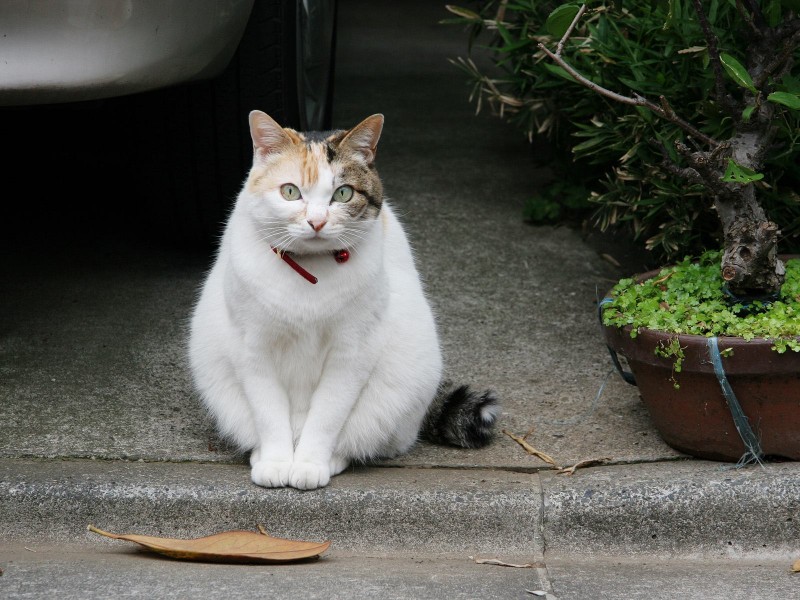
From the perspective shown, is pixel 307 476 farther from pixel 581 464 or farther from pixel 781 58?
pixel 781 58

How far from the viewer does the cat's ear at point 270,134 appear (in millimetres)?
2338

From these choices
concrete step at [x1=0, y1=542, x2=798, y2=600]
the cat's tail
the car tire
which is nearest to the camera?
concrete step at [x1=0, y1=542, x2=798, y2=600]

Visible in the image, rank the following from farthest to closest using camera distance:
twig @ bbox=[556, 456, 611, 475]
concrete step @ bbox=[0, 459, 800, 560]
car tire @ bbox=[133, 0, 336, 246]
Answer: car tire @ bbox=[133, 0, 336, 246]
twig @ bbox=[556, 456, 611, 475]
concrete step @ bbox=[0, 459, 800, 560]

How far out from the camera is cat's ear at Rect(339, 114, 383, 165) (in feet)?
7.77

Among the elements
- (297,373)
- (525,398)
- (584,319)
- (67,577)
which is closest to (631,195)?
(584,319)

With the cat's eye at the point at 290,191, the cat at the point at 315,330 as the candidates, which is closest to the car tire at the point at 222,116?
the cat at the point at 315,330

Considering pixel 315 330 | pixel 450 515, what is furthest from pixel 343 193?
pixel 450 515

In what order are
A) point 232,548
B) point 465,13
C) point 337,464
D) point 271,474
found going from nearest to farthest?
point 232,548 < point 271,474 < point 337,464 < point 465,13

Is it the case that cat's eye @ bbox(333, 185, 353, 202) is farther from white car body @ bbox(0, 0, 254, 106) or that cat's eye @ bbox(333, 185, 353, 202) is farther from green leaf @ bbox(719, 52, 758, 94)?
green leaf @ bbox(719, 52, 758, 94)

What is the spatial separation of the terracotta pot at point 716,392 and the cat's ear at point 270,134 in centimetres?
91

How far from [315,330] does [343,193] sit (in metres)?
0.31

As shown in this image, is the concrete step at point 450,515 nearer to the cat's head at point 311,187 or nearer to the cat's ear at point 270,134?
the cat's head at point 311,187

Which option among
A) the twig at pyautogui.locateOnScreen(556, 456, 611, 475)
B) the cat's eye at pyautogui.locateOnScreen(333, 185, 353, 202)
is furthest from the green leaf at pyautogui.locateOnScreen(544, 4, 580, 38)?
the twig at pyautogui.locateOnScreen(556, 456, 611, 475)

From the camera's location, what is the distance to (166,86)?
262 cm
